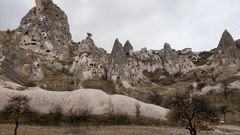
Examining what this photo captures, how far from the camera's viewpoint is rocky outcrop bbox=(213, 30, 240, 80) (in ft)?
284

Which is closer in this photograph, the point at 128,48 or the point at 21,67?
the point at 21,67

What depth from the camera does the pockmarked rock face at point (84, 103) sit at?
3888cm

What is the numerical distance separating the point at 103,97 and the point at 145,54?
342 ft

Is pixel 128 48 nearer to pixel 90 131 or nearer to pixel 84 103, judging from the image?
pixel 84 103

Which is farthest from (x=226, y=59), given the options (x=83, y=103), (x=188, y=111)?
(x=188, y=111)

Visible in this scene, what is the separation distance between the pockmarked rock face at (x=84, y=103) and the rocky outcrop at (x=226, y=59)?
180 feet

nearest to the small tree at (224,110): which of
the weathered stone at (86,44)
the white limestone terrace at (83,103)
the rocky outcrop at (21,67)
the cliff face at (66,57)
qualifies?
the white limestone terrace at (83,103)

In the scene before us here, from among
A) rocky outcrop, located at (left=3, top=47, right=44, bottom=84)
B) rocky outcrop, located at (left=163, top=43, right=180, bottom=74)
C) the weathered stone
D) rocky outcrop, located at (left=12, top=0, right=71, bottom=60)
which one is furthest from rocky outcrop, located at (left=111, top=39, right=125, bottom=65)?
rocky outcrop, located at (left=163, top=43, right=180, bottom=74)

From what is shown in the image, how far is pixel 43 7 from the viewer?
4577 inches

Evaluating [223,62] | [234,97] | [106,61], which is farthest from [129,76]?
[234,97]

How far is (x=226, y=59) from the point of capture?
9012 cm

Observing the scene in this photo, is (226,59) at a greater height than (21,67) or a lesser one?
greater

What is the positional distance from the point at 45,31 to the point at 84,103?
7802cm

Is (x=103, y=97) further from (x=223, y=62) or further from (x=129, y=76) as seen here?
(x=223, y=62)
